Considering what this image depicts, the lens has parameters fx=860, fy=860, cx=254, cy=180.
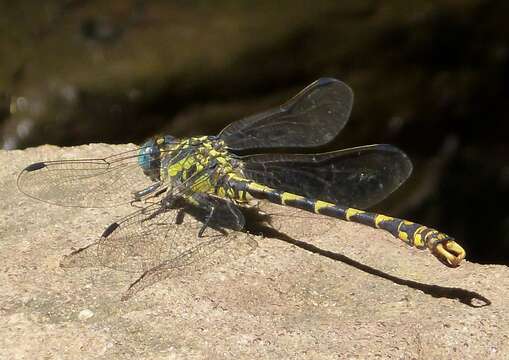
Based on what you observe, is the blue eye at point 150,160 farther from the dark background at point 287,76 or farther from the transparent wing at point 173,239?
the dark background at point 287,76

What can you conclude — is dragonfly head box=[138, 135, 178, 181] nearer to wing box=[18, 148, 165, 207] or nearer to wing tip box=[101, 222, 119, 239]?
wing box=[18, 148, 165, 207]

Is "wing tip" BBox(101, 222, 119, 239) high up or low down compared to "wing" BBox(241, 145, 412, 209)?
down

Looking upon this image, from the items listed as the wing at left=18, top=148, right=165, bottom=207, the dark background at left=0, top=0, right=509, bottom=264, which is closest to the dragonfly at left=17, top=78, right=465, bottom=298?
the wing at left=18, top=148, right=165, bottom=207

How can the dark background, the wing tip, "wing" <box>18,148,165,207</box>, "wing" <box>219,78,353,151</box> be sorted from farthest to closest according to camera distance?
1. the dark background
2. "wing" <box>219,78,353,151</box>
3. "wing" <box>18,148,165,207</box>
4. the wing tip

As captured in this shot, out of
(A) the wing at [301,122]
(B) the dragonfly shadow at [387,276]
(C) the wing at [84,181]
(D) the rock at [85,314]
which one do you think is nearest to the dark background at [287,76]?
(A) the wing at [301,122]

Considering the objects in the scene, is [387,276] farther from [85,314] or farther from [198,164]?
[85,314]

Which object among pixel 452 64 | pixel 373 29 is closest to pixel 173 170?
pixel 373 29

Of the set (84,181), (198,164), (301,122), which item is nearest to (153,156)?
(198,164)

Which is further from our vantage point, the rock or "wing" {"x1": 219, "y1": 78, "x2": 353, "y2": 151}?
"wing" {"x1": 219, "y1": 78, "x2": 353, "y2": 151}

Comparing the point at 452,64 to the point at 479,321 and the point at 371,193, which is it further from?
the point at 479,321
